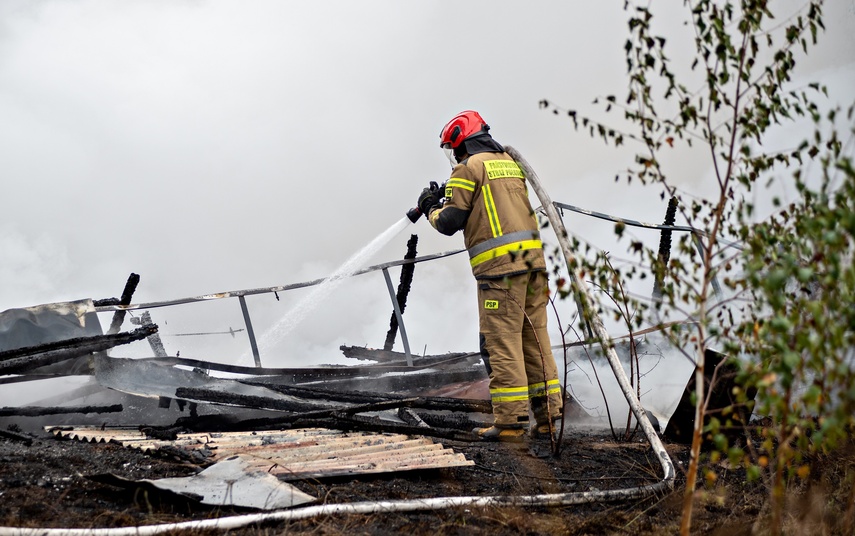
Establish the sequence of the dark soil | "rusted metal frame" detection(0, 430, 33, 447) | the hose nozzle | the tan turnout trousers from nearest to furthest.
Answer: the dark soil → "rusted metal frame" detection(0, 430, 33, 447) → the tan turnout trousers → the hose nozzle

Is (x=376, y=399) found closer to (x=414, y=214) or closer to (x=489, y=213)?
(x=414, y=214)

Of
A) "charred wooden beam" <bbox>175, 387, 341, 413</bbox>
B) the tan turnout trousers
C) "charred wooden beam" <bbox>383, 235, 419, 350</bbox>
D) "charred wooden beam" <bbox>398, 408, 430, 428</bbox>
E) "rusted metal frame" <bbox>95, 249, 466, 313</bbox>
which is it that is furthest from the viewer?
"charred wooden beam" <bbox>383, 235, 419, 350</bbox>

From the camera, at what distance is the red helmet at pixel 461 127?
593cm

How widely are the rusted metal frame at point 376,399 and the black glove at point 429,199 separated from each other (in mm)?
1464

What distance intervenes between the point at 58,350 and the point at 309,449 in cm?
266

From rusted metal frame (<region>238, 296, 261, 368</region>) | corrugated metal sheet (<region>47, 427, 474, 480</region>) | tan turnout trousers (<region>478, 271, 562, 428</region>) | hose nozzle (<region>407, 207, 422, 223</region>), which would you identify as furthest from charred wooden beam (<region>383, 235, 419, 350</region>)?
corrugated metal sheet (<region>47, 427, 474, 480</region>)

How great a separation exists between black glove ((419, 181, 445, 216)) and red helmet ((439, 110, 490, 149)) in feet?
1.27

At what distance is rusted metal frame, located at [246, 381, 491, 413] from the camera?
582 cm

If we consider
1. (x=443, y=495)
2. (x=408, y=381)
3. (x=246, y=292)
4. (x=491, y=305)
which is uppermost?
(x=246, y=292)

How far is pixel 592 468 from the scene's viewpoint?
15.2 ft

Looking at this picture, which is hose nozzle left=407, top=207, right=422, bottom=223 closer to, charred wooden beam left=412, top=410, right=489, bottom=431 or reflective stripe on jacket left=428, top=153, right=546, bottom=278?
reflective stripe on jacket left=428, top=153, right=546, bottom=278

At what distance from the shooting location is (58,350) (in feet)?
19.3

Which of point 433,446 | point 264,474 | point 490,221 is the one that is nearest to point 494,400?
point 433,446

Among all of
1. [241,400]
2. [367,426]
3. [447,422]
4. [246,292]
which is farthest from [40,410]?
[447,422]
